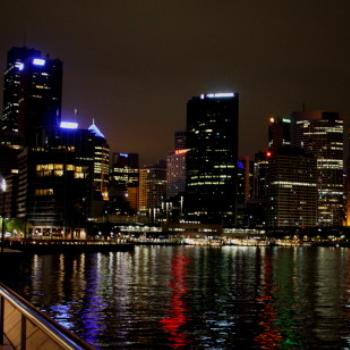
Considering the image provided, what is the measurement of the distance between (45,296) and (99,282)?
17.6m

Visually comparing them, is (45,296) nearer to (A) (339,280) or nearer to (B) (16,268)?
(B) (16,268)

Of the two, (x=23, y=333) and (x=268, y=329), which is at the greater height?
(x=23, y=333)

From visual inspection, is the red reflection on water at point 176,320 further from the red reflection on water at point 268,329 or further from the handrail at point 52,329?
the handrail at point 52,329

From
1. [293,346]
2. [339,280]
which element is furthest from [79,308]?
[339,280]

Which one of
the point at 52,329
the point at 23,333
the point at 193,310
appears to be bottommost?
the point at 193,310

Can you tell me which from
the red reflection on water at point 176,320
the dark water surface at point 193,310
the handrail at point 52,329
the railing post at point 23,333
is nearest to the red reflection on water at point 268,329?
the dark water surface at point 193,310

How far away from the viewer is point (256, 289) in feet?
223

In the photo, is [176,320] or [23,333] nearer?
[23,333]

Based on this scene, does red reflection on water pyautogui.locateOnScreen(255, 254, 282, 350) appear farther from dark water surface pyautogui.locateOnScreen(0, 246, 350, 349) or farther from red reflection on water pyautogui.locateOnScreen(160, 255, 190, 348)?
red reflection on water pyautogui.locateOnScreen(160, 255, 190, 348)

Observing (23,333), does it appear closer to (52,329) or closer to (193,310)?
(52,329)

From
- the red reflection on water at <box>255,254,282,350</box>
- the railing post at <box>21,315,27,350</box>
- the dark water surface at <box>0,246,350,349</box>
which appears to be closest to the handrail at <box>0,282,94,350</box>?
the railing post at <box>21,315,27,350</box>

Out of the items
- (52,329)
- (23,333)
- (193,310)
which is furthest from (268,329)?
(52,329)

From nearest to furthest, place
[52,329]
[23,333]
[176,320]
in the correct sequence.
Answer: [52,329] < [23,333] < [176,320]

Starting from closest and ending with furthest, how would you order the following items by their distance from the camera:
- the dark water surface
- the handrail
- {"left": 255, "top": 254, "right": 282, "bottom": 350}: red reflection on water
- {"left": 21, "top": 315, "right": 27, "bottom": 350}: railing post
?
the handrail < {"left": 21, "top": 315, "right": 27, "bottom": 350}: railing post < {"left": 255, "top": 254, "right": 282, "bottom": 350}: red reflection on water < the dark water surface
